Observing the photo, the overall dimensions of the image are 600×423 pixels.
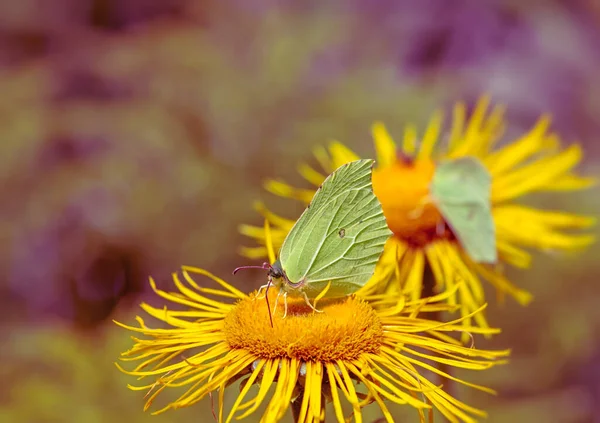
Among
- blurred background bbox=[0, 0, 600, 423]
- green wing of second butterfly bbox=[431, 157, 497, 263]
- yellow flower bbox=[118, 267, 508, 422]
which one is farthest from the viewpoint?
blurred background bbox=[0, 0, 600, 423]

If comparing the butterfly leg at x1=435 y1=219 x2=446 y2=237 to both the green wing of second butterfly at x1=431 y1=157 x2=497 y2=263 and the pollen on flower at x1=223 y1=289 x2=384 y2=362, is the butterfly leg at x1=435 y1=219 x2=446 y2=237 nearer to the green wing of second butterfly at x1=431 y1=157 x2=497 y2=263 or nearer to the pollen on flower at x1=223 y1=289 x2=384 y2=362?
the green wing of second butterfly at x1=431 y1=157 x2=497 y2=263

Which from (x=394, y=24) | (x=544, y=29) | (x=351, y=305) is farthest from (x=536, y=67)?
(x=351, y=305)

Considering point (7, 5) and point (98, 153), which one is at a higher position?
point (7, 5)

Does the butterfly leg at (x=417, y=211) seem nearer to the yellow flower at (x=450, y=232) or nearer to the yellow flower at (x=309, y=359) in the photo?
the yellow flower at (x=450, y=232)

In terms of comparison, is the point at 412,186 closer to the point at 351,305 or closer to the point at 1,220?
the point at 351,305

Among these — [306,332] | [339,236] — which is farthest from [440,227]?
[306,332]

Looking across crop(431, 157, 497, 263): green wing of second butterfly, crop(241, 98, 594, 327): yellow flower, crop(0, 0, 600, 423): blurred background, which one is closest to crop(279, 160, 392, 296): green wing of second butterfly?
crop(241, 98, 594, 327): yellow flower

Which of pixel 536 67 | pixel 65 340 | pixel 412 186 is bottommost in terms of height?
pixel 65 340
